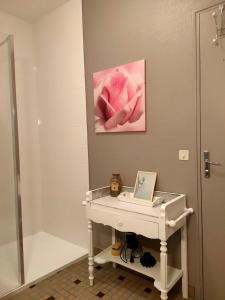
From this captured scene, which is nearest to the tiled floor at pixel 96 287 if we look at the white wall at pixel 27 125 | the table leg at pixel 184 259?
the table leg at pixel 184 259

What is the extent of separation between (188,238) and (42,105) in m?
2.36

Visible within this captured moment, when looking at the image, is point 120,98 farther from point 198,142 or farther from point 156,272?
point 156,272

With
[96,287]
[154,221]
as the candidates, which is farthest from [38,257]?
[154,221]

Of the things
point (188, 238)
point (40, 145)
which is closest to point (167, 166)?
point (188, 238)

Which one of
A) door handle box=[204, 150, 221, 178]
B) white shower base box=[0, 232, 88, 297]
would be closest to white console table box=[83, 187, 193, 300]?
door handle box=[204, 150, 221, 178]

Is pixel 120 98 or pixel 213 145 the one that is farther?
pixel 120 98

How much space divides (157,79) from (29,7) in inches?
73.6

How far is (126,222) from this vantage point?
72.2 inches

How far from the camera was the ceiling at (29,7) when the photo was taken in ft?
8.82

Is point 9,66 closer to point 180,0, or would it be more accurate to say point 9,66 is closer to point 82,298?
point 180,0

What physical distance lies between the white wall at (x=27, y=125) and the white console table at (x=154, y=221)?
Answer: 56.4 inches

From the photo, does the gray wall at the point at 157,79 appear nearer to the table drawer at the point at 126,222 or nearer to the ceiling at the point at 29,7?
the table drawer at the point at 126,222

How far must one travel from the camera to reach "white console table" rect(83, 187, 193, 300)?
1.69m

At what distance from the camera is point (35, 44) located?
321 cm
